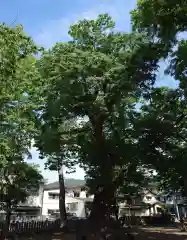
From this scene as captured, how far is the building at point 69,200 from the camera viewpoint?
49.6 metres

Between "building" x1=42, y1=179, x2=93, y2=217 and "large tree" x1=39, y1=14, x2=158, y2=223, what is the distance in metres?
30.1

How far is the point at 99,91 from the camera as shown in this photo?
62.3ft

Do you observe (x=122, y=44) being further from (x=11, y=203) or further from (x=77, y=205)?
(x=77, y=205)

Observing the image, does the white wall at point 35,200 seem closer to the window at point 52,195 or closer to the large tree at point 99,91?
the window at point 52,195

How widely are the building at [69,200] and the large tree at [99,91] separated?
3012 centimetres

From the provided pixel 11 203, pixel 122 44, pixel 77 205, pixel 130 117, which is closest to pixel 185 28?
pixel 122 44

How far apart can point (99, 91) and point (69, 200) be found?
37804 millimetres

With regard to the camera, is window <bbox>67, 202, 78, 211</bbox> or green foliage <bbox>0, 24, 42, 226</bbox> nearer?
green foliage <bbox>0, 24, 42, 226</bbox>

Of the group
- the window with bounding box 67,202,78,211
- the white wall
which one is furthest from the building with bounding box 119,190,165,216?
the white wall

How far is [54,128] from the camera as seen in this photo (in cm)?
2177

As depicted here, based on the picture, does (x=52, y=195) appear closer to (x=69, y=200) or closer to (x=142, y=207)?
(x=69, y=200)

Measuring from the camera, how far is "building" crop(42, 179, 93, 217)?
49.6 m

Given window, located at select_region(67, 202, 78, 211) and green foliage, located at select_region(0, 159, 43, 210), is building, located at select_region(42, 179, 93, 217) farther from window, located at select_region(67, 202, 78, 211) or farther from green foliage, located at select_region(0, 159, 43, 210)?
green foliage, located at select_region(0, 159, 43, 210)

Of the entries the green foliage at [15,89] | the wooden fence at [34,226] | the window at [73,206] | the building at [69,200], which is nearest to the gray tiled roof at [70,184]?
the building at [69,200]
